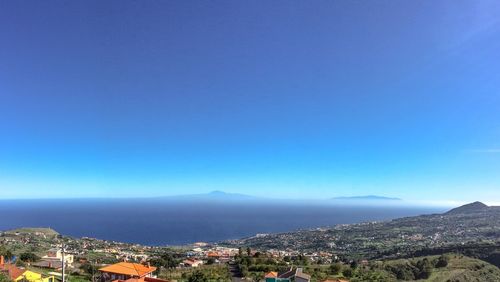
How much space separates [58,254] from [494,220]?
5306 inches

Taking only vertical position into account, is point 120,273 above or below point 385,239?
above

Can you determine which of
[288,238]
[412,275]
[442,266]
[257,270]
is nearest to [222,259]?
A: [257,270]


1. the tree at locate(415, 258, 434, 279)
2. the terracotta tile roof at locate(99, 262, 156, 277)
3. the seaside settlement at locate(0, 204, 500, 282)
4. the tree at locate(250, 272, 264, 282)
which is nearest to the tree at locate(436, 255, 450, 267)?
the seaside settlement at locate(0, 204, 500, 282)

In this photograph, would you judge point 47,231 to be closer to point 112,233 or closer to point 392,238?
point 112,233

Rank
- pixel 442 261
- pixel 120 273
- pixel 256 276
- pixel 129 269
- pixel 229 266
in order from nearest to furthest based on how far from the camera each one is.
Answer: pixel 120 273, pixel 129 269, pixel 256 276, pixel 229 266, pixel 442 261

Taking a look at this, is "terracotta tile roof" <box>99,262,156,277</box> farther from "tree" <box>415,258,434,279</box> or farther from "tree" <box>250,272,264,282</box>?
"tree" <box>415,258,434,279</box>

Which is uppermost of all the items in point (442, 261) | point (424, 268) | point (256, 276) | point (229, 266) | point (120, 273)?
point (120, 273)

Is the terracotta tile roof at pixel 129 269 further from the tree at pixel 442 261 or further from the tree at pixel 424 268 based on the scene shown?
the tree at pixel 442 261

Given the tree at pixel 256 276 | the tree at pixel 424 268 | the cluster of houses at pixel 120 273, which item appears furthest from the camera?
the tree at pixel 424 268

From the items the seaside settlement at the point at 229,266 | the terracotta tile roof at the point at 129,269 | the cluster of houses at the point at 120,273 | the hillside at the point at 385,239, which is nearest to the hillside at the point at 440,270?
the seaside settlement at the point at 229,266

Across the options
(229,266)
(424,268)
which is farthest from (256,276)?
(424,268)

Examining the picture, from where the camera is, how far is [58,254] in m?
40.1

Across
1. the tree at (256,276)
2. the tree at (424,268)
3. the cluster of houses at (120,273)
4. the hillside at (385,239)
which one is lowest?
the hillside at (385,239)

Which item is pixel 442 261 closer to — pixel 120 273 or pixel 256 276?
pixel 256 276
